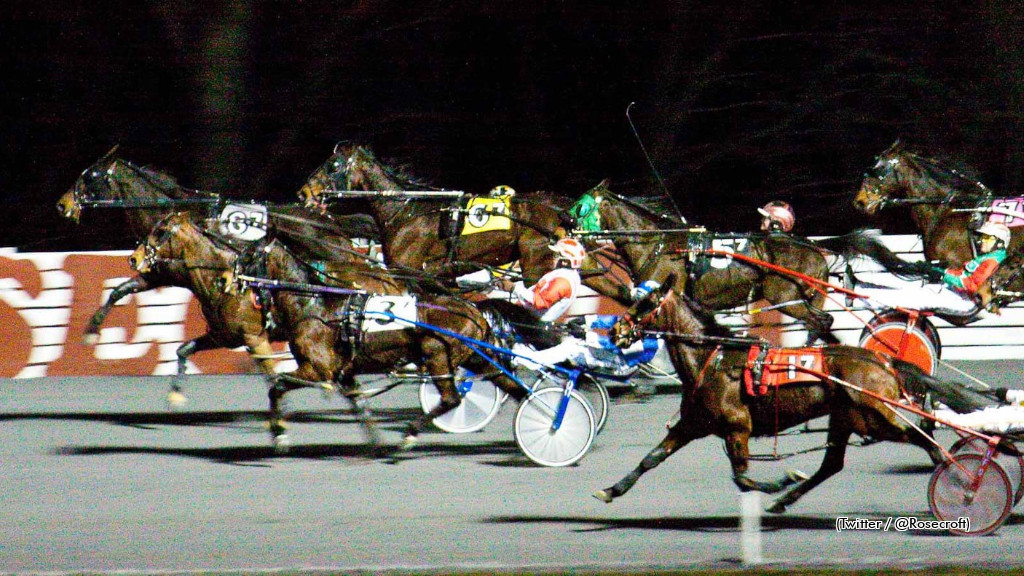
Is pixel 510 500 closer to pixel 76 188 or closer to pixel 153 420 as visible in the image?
pixel 153 420

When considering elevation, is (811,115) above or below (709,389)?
above

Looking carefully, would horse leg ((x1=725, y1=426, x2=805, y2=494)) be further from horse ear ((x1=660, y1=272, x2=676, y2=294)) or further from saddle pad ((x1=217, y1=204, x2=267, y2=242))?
saddle pad ((x1=217, y1=204, x2=267, y2=242))

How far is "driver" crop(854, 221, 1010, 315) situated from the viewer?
10.5 metres

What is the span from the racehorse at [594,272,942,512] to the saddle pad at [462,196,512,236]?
5300 mm

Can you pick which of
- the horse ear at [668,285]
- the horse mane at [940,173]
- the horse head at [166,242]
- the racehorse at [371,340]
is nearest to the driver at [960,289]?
the horse mane at [940,173]

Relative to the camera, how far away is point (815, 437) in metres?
11.0

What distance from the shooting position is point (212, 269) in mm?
11234

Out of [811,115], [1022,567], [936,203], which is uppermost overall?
[811,115]

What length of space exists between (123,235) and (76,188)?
5827mm

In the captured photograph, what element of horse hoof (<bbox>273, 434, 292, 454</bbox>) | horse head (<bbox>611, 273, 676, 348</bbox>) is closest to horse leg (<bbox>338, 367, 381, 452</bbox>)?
horse hoof (<bbox>273, 434, 292, 454</bbox>)

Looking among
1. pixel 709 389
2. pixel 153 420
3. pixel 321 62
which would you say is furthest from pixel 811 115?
pixel 709 389

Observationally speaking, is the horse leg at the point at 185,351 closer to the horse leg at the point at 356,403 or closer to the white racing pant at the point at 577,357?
the horse leg at the point at 356,403

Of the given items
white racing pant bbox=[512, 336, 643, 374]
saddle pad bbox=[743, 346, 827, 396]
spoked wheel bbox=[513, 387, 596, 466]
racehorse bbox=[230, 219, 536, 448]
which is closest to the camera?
saddle pad bbox=[743, 346, 827, 396]

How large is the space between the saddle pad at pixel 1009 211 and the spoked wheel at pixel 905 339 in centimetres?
210
